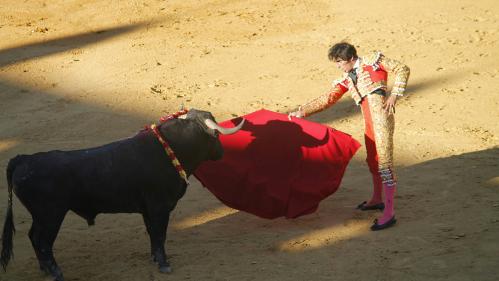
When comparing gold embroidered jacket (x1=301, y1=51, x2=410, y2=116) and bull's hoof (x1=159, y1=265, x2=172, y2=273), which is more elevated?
gold embroidered jacket (x1=301, y1=51, x2=410, y2=116)

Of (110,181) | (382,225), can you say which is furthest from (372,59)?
(110,181)

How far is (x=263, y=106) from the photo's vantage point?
10.3 meters

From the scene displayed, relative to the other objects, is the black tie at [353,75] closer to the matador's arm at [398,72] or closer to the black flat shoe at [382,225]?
the matador's arm at [398,72]

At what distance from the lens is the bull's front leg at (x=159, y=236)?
6.03 meters

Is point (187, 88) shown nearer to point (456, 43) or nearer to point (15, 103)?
point (15, 103)

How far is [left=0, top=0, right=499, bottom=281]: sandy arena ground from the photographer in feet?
20.3

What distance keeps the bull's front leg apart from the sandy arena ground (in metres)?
0.13

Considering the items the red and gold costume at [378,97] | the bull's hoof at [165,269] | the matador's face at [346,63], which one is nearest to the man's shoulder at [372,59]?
the red and gold costume at [378,97]

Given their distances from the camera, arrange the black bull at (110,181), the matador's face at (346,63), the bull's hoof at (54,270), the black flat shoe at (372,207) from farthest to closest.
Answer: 1. the black flat shoe at (372,207)
2. the matador's face at (346,63)
3. the bull's hoof at (54,270)
4. the black bull at (110,181)

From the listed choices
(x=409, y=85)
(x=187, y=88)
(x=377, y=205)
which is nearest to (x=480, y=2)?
(x=409, y=85)

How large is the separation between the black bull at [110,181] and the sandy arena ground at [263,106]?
46cm

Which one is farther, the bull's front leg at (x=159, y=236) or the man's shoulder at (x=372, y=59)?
the man's shoulder at (x=372, y=59)

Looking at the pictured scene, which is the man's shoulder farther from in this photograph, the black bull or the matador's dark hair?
the black bull

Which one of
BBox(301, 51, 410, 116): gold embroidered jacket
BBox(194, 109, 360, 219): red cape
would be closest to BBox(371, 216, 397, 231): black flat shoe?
BBox(194, 109, 360, 219): red cape
